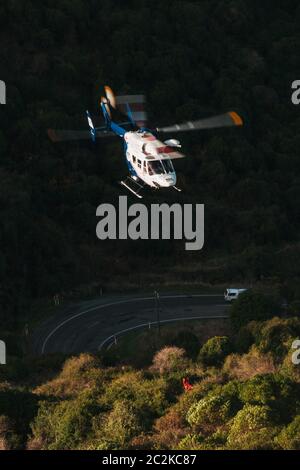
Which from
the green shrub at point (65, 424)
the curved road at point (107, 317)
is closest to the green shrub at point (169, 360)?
the green shrub at point (65, 424)

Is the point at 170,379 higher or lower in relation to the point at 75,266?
lower

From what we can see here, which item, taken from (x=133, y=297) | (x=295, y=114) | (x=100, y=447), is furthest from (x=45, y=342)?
(x=295, y=114)

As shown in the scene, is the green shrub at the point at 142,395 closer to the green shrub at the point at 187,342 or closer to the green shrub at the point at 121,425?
the green shrub at the point at 121,425

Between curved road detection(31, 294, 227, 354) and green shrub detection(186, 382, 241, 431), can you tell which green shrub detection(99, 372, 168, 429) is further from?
curved road detection(31, 294, 227, 354)

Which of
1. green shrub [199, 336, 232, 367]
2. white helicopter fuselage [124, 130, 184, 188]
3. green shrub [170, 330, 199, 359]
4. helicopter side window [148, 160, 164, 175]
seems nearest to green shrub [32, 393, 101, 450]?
green shrub [199, 336, 232, 367]

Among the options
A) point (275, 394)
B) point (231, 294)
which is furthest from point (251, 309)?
point (275, 394)

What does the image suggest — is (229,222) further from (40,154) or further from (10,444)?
(10,444)
